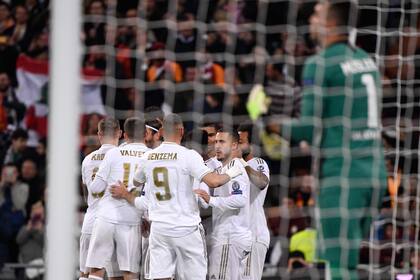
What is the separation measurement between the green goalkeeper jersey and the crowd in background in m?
3.20

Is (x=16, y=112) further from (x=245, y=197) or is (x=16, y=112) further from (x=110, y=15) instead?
(x=245, y=197)

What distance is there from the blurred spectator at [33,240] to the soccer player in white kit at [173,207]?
2.92 meters

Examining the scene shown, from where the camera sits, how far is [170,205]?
880 centimetres

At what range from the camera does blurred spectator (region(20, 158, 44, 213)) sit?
11.7 metres

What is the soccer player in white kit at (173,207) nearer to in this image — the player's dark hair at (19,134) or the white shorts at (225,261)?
the white shorts at (225,261)

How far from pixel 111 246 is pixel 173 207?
49.9 inches

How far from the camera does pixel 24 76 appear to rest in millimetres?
11555

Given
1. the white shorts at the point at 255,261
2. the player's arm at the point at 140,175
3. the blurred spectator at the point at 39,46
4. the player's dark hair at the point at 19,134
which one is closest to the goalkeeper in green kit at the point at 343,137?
the player's arm at the point at 140,175

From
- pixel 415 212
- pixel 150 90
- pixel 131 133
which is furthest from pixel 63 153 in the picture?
pixel 415 212

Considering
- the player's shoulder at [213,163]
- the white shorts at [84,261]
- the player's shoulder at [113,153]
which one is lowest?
the white shorts at [84,261]

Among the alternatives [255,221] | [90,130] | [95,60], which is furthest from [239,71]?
[255,221]

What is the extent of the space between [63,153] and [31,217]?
719 centimetres

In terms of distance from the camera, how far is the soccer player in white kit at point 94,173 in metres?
9.67

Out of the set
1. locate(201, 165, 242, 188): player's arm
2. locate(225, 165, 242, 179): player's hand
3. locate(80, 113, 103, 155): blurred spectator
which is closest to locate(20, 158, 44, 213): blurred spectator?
locate(80, 113, 103, 155): blurred spectator
